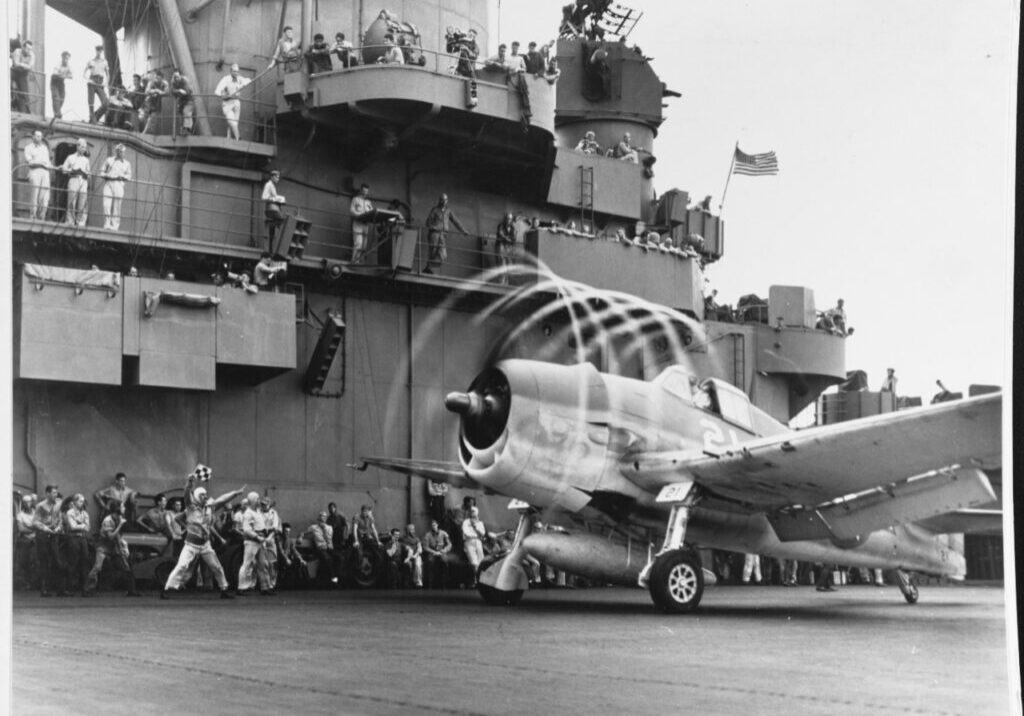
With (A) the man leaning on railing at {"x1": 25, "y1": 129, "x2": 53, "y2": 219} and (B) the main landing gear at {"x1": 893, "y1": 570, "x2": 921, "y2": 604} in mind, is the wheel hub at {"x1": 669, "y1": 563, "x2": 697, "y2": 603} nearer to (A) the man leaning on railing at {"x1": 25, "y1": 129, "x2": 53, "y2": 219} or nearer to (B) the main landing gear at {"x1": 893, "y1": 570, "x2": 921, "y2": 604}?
(B) the main landing gear at {"x1": 893, "y1": 570, "x2": 921, "y2": 604}

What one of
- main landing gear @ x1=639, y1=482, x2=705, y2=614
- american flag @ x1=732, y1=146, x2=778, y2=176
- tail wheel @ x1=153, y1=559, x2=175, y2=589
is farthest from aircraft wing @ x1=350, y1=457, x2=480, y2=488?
american flag @ x1=732, y1=146, x2=778, y2=176

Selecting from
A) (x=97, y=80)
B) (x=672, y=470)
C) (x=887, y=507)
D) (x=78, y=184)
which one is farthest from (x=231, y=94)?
(x=887, y=507)

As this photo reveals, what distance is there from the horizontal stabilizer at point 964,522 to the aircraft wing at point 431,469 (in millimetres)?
7385

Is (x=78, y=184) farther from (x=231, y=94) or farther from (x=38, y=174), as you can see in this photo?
(x=231, y=94)

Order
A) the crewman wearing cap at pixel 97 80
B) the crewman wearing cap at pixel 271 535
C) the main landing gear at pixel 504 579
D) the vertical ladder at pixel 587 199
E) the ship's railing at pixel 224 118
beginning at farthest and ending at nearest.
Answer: the ship's railing at pixel 224 118, the main landing gear at pixel 504 579, the vertical ladder at pixel 587 199, the crewman wearing cap at pixel 97 80, the crewman wearing cap at pixel 271 535

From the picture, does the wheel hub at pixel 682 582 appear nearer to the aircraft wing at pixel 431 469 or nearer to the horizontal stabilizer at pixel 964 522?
the aircraft wing at pixel 431 469

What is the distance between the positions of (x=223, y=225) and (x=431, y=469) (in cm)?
572

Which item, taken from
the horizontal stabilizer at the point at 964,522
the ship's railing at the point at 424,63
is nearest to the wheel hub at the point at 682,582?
the horizontal stabilizer at the point at 964,522

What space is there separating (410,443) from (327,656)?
233 inches

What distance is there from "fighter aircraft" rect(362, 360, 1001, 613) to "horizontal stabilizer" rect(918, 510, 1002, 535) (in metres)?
1.83

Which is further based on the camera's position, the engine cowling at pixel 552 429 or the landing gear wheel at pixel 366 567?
the landing gear wheel at pixel 366 567

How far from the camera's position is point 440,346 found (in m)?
14.5

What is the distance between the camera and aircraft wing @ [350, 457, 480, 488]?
534 inches

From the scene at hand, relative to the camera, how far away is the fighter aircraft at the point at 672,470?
14109 mm
